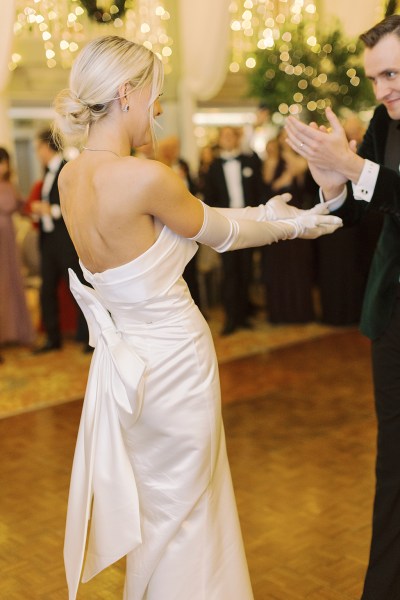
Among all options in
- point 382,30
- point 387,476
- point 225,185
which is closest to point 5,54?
point 225,185

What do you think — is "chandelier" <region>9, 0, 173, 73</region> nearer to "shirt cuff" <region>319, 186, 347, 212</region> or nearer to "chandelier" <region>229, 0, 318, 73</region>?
"chandelier" <region>229, 0, 318, 73</region>

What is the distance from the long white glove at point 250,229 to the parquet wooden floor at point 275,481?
1.22 metres

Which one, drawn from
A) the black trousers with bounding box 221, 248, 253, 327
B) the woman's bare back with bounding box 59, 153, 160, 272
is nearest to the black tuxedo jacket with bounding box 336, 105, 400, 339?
the woman's bare back with bounding box 59, 153, 160, 272

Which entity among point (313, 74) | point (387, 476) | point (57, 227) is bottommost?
point (57, 227)

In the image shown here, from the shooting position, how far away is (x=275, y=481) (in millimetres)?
3539

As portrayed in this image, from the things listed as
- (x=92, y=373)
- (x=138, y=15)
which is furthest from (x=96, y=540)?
(x=138, y=15)

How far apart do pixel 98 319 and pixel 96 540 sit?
2.01ft

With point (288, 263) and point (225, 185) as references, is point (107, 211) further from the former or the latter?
point (288, 263)

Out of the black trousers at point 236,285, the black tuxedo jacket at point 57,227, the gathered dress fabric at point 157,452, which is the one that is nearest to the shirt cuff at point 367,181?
the gathered dress fabric at point 157,452

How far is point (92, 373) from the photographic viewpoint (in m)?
2.16

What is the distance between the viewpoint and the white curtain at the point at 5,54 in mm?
6338

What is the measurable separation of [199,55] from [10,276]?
14.4 feet

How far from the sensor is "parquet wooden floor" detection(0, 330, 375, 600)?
8.92 feet

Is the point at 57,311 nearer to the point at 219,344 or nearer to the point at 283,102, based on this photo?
the point at 219,344
